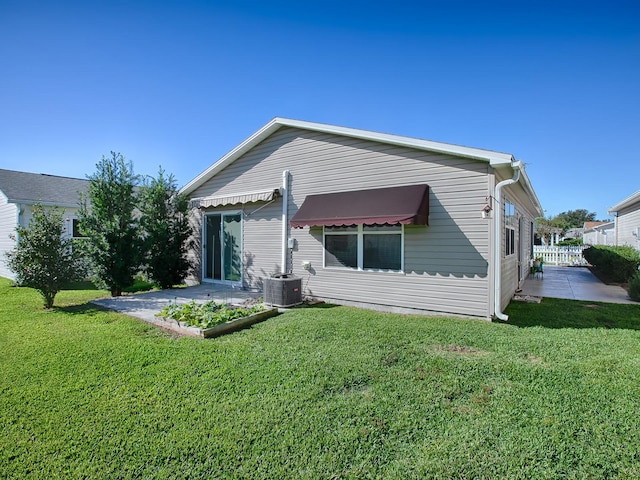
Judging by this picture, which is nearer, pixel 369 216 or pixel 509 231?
pixel 369 216

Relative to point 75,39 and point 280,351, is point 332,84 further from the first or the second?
point 280,351

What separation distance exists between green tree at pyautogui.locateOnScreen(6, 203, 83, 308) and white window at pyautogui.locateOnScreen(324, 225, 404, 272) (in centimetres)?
826

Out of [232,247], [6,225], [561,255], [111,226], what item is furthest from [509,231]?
[6,225]

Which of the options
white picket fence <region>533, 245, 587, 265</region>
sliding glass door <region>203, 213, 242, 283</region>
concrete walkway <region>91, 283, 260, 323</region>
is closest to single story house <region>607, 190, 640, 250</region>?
white picket fence <region>533, 245, 587, 265</region>

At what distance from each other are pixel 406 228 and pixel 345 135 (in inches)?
140

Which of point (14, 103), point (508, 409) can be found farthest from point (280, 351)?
point (14, 103)

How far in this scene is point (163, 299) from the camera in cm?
1050

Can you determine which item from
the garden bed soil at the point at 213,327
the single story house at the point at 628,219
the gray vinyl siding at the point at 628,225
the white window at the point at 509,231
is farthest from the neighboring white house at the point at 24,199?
the gray vinyl siding at the point at 628,225

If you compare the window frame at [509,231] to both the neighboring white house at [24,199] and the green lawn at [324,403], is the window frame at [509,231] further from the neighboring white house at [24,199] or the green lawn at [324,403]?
the neighboring white house at [24,199]

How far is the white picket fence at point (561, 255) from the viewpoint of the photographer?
2593cm

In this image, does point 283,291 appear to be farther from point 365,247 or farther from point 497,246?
point 497,246

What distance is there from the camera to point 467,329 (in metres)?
6.84

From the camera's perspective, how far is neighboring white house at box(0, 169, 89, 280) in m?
15.1

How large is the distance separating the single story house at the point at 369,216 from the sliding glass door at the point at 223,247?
7cm
